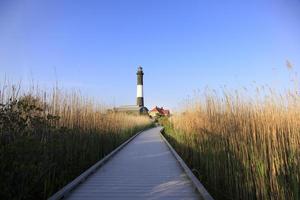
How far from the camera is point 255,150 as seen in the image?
3.17 m

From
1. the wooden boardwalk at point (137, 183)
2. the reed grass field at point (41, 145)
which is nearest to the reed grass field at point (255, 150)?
the wooden boardwalk at point (137, 183)

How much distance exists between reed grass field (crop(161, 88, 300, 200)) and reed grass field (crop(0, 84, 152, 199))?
7.13ft

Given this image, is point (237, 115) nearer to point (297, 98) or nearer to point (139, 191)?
point (297, 98)

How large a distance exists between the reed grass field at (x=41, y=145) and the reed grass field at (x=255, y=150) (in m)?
2.17

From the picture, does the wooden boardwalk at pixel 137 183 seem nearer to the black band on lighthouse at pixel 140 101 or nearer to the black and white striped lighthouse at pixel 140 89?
the black and white striped lighthouse at pixel 140 89

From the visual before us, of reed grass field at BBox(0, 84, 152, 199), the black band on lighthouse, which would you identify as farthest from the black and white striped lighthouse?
reed grass field at BBox(0, 84, 152, 199)

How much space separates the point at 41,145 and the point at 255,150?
2.35 metres

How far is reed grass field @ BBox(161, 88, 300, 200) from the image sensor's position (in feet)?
9.19

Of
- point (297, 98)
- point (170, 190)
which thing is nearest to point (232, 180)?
point (170, 190)

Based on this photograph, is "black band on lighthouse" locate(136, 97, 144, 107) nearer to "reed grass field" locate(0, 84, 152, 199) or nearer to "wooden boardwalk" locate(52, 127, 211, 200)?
"reed grass field" locate(0, 84, 152, 199)

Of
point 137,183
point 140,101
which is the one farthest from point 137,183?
point 140,101

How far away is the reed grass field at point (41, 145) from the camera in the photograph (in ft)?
9.84

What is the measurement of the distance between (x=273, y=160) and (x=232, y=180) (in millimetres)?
988

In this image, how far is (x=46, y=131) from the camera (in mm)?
4199
